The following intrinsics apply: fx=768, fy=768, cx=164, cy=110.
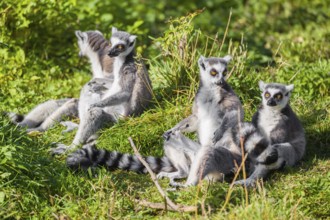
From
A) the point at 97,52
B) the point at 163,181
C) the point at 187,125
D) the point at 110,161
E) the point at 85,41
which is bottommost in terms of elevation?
the point at 163,181

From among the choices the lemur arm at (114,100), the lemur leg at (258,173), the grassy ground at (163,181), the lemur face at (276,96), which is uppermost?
the lemur face at (276,96)

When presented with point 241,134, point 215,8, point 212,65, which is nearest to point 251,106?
point 212,65

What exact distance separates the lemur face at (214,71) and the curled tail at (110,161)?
32.5 inches

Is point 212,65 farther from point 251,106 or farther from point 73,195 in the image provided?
point 73,195

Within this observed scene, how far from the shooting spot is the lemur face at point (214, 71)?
6.98 meters

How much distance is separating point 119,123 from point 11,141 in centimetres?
160

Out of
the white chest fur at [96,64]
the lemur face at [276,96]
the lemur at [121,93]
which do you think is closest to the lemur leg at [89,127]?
the lemur at [121,93]

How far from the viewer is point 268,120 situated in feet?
22.4

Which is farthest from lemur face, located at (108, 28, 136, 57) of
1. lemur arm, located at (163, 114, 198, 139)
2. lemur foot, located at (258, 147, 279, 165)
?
lemur foot, located at (258, 147, 279, 165)

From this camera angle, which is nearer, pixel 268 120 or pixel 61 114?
pixel 268 120

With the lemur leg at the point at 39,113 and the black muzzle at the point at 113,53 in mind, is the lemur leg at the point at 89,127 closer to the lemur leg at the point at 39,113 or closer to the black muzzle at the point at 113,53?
the black muzzle at the point at 113,53

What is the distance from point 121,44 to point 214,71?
4.32 feet

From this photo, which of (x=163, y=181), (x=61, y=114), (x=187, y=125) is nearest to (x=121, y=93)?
(x=61, y=114)

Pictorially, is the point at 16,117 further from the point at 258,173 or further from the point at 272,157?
the point at 272,157
